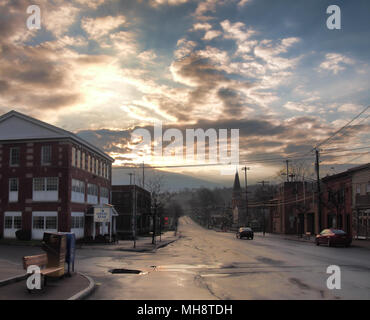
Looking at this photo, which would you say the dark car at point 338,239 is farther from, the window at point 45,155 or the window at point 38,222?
the window at point 45,155

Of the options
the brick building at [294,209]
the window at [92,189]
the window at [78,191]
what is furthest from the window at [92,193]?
the brick building at [294,209]

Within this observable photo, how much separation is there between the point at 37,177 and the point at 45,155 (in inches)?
91.0

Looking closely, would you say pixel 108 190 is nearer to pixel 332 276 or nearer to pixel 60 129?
pixel 60 129

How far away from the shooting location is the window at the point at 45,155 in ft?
137

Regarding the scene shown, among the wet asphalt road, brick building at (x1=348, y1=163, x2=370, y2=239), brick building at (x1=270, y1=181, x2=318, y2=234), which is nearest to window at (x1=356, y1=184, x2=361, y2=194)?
brick building at (x1=348, y1=163, x2=370, y2=239)

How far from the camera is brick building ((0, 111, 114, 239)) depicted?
40938mm

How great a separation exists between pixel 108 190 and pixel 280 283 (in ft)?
146

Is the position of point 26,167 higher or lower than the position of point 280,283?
higher

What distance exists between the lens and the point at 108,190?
56.0 meters

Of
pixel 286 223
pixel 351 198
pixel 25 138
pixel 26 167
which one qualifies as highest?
pixel 25 138

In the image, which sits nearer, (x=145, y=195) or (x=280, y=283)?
(x=280, y=283)
